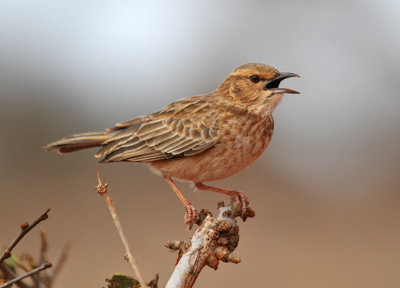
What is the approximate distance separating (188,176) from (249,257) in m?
8.21

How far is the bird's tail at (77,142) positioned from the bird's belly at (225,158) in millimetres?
921

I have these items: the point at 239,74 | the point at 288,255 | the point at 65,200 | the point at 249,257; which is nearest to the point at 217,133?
the point at 239,74

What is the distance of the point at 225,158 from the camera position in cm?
516

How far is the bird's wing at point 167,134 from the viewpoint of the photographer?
17.8 feet

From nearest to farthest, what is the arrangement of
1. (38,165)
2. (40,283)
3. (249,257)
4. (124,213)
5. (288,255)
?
(40,283)
(249,257)
(288,255)
(124,213)
(38,165)

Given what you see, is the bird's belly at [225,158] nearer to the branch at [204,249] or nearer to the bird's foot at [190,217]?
the bird's foot at [190,217]

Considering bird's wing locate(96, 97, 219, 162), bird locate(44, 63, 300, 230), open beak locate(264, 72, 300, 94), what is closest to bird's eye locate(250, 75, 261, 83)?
bird locate(44, 63, 300, 230)

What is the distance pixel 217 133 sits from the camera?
17.5 ft

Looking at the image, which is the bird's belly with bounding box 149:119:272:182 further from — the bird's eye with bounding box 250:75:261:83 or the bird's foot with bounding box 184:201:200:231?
the bird's foot with bounding box 184:201:200:231

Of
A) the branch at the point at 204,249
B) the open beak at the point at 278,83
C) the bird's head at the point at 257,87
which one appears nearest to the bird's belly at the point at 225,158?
the bird's head at the point at 257,87

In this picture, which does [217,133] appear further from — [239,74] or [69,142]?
[69,142]

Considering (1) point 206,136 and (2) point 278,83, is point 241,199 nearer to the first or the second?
(1) point 206,136

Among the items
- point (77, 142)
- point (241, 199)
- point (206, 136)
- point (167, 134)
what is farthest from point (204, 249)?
point (167, 134)

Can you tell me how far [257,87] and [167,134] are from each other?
1.06m
